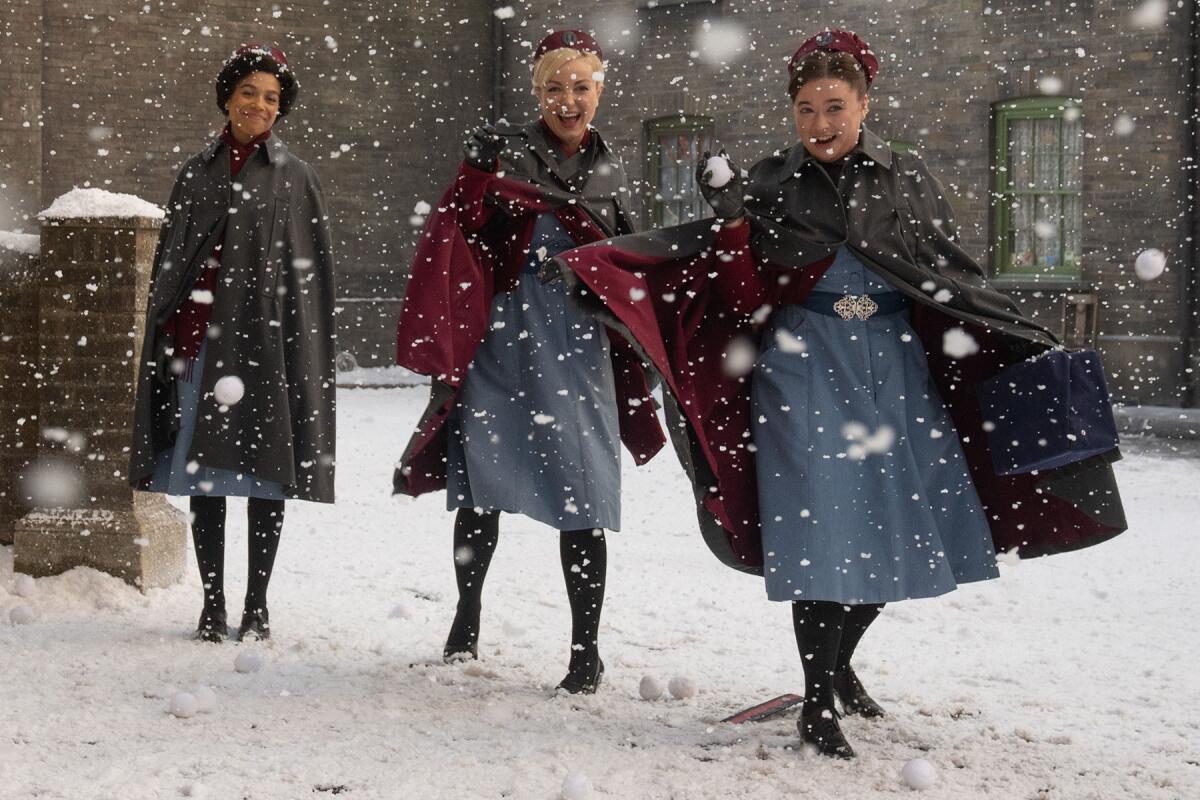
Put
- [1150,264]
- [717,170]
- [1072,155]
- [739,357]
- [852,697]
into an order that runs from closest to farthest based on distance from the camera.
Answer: [717,170] < [739,357] < [852,697] < [1150,264] < [1072,155]

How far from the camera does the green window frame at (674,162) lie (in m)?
16.8

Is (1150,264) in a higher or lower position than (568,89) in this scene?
higher

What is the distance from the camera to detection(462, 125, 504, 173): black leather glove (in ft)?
13.8

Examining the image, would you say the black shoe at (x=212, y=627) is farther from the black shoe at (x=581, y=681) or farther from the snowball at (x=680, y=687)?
the snowball at (x=680, y=687)

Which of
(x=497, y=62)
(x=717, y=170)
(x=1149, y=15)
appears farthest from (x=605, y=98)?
(x=717, y=170)

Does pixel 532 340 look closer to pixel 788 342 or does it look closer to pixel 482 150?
pixel 482 150

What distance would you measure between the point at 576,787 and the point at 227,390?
2157 mm

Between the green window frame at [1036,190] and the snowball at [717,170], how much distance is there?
11835 mm

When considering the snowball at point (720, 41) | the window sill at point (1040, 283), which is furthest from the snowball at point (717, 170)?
the snowball at point (720, 41)

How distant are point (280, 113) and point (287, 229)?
46cm

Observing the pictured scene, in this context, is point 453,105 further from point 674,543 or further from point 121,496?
point 121,496

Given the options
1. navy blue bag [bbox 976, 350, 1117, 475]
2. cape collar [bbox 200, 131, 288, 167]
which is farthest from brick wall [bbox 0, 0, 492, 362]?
navy blue bag [bbox 976, 350, 1117, 475]

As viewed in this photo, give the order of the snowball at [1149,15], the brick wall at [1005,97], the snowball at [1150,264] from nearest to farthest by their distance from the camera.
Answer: the snowball at [1150,264], the snowball at [1149,15], the brick wall at [1005,97]

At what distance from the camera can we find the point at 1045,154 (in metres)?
14.5
